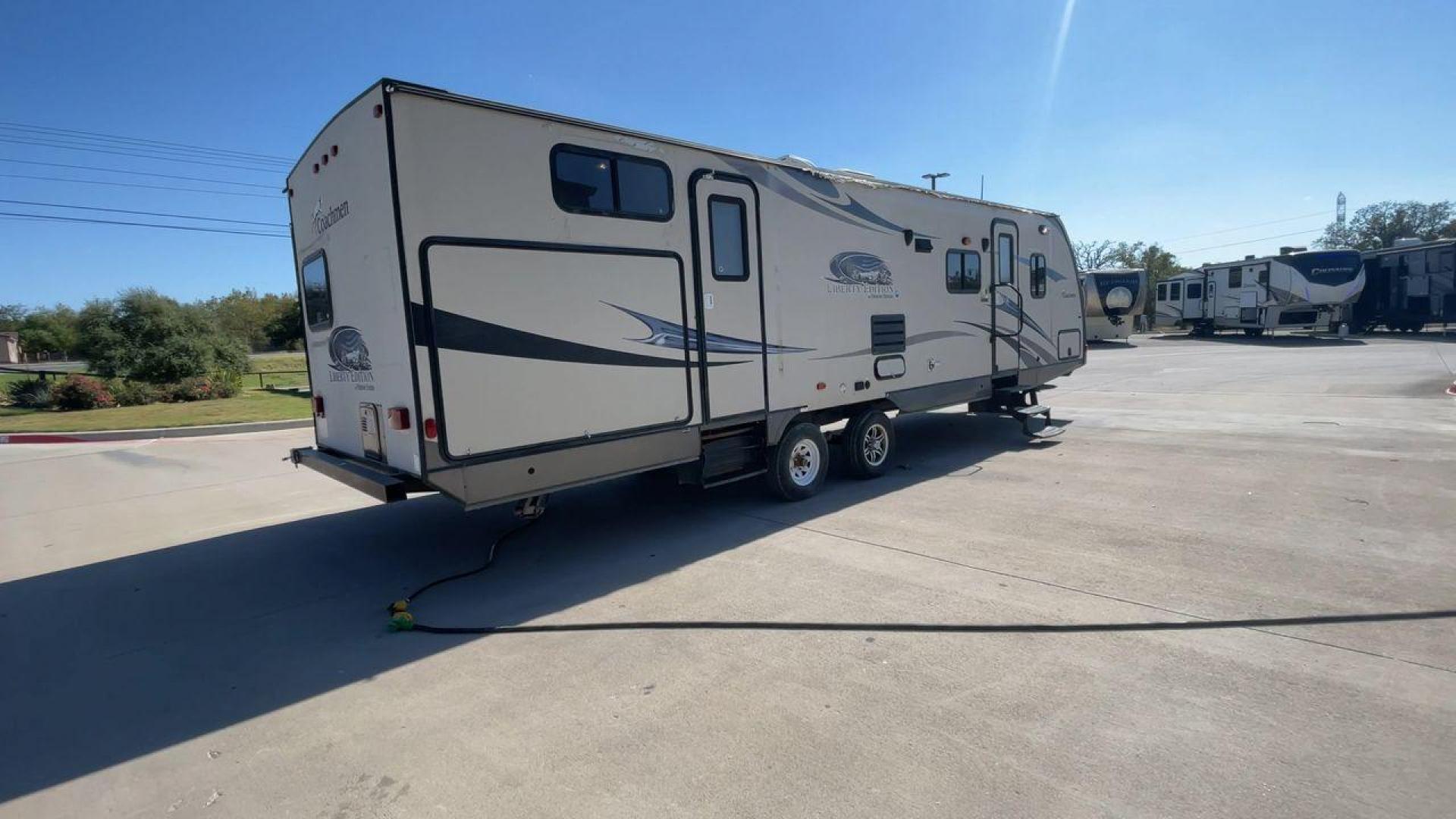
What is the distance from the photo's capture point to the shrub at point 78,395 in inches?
708

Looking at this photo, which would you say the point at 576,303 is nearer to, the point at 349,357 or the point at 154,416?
the point at 349,357

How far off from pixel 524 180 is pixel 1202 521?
618 cm

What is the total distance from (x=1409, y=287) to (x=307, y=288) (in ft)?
132

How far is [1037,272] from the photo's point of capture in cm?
1077

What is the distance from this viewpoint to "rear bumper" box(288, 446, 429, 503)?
16.1 ft

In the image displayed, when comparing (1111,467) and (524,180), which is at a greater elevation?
(524,180)

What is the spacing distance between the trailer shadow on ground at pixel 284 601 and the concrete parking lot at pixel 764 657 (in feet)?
0.10

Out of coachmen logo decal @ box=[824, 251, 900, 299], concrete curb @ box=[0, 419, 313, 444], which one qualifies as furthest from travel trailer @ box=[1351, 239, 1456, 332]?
concrete curb @ box=[0, 419, 313, 444]

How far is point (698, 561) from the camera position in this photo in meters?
5.73

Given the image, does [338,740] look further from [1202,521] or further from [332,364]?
[1202,521]

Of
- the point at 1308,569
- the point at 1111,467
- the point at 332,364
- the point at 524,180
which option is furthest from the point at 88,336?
the point at 1308,569

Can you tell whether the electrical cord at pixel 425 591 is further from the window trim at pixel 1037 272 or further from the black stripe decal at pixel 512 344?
the window trim at pixel 1037 272

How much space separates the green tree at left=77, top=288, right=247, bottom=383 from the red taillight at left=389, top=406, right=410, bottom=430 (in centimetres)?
2078

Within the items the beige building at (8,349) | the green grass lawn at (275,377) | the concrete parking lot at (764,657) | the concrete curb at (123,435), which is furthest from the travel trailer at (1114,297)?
the beige building at (8,349)
